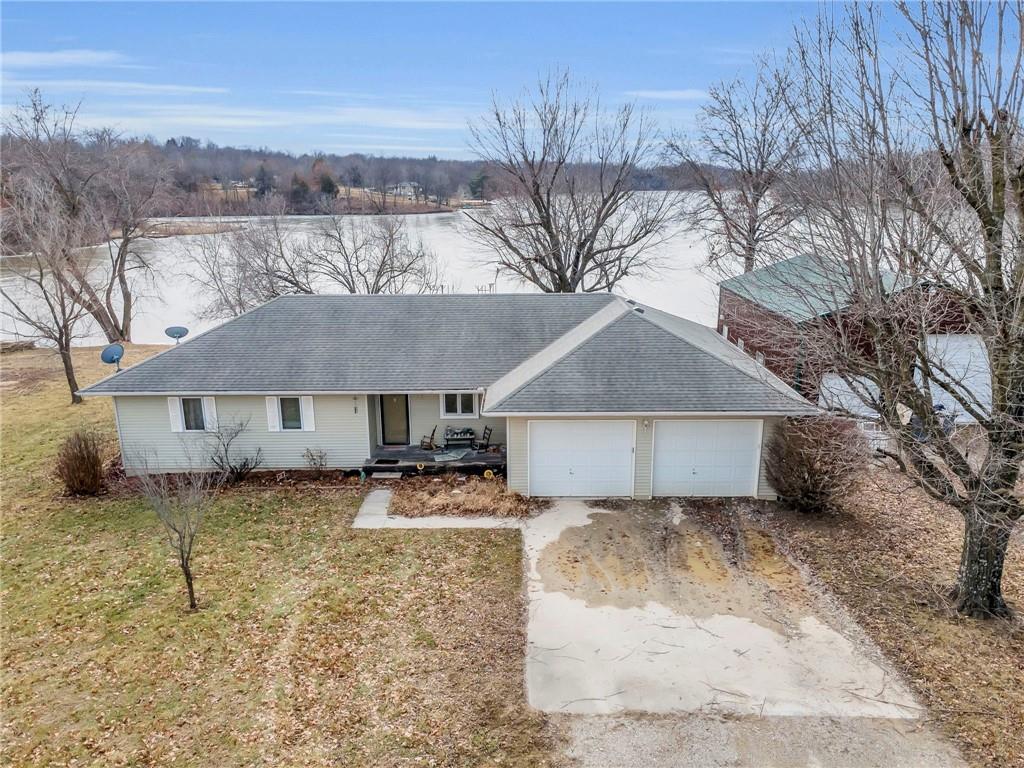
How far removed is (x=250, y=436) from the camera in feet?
47.6

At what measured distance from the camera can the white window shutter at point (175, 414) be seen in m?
14.2

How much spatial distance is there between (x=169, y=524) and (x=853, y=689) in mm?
9229

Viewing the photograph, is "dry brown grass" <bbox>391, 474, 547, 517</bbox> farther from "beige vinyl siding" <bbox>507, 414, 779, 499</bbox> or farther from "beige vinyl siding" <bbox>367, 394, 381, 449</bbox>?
"beige vinyl siding" <bbox>367, 394, 381, 449</bbox>

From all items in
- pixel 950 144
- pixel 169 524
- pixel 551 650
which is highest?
pixel 950 144

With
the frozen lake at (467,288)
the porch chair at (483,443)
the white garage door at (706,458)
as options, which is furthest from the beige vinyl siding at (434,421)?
the frozen lake at (467,288)

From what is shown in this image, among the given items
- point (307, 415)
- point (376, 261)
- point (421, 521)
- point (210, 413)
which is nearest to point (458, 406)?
point (307, 415)

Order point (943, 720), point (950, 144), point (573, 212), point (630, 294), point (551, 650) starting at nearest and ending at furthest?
point (943, 720) < point (950, 144) < point (551, 650) < point (573, 212) < point (630, 294)

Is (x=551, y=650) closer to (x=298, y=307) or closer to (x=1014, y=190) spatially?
(x=1014, y=190)

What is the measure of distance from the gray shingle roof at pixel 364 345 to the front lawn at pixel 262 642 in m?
2.65

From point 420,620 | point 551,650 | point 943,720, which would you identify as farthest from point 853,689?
point 420,620

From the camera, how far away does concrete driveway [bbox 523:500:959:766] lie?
7023mm

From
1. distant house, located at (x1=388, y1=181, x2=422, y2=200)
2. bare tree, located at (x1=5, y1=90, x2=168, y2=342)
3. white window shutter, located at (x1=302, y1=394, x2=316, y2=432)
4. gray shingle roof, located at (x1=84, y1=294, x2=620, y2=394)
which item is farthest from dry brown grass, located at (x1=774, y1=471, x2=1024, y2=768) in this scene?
distant house, located at (x1=388, y1=181, x2=422, y2=200)

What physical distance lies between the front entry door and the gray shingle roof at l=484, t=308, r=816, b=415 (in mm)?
3301

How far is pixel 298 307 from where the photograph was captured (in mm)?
17094
